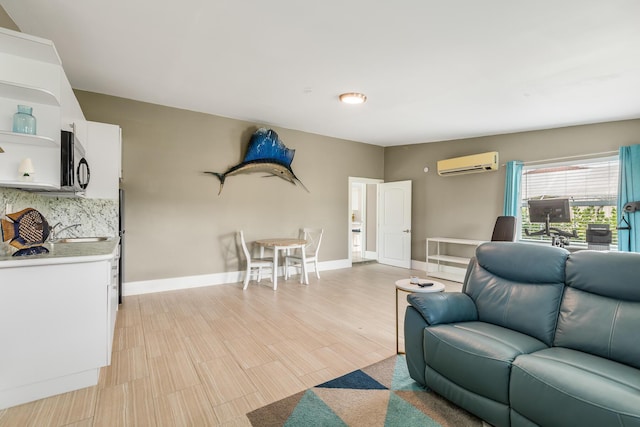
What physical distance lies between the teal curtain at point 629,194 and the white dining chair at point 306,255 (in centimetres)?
442

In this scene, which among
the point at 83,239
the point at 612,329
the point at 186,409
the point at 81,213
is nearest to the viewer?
the point at 612,329

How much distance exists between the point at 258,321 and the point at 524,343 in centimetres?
253

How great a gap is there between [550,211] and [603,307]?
3.07 meters

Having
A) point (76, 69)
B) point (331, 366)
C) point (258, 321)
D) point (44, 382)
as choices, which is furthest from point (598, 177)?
point (76, 69)

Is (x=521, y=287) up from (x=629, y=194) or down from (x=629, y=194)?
down

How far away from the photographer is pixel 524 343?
182cm

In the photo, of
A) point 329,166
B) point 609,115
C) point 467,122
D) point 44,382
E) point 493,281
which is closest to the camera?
point 44,382

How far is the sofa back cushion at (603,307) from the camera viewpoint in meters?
1.66

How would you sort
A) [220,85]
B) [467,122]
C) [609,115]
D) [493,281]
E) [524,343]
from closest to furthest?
[524,343] → [493,281] → [220,85] → [609,115] → [467,122]

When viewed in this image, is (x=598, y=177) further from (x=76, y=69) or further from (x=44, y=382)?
(x=76, y=69)

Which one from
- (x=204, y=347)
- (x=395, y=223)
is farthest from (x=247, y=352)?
(x=395, y=223)

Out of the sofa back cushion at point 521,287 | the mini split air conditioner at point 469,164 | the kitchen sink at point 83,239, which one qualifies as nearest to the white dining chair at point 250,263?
the kitchen sink at point 83,239

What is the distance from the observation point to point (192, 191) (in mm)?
4727

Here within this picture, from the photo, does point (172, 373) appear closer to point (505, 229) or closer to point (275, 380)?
point (275, 380)
